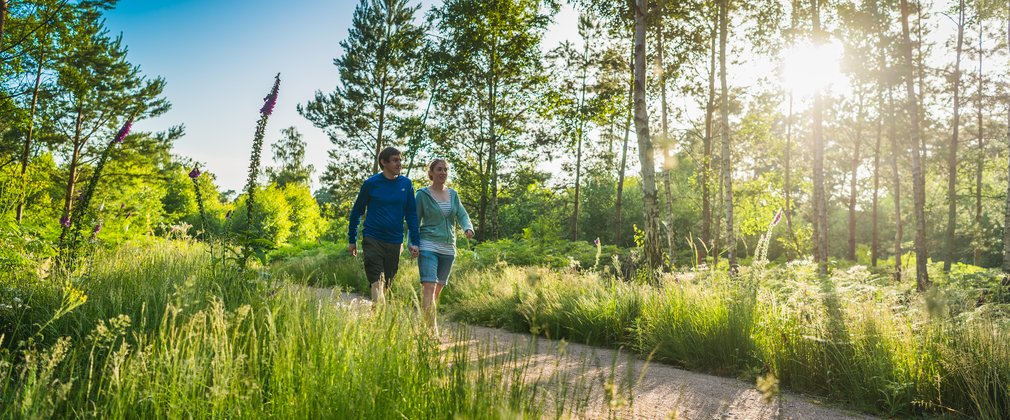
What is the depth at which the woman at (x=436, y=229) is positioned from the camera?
19.6 feet

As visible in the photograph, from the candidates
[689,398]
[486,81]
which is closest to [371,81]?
[486,81]

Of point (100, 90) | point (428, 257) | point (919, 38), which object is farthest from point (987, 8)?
point (100, 90)

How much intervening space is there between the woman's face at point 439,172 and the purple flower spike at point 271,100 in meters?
1.83

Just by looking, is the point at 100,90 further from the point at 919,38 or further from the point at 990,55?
the point at 990,55

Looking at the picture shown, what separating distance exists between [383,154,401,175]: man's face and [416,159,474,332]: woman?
0.35m

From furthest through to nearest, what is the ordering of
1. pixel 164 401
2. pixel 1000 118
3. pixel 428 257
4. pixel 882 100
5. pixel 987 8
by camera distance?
1. pixel 1000 118
2. pixel 882 100
3. pixel 987 8
4. pixel 428 257
5. pixel 164 401

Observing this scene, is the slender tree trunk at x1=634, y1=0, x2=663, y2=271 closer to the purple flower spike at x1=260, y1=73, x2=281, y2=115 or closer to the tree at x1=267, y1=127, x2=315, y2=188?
the purple flower spike at x1=260, y1=73, x2=281, y2=115

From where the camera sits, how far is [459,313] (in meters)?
8.34

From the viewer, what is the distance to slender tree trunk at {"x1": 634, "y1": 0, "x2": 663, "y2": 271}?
9555 millimetres

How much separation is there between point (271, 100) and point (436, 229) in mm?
2149

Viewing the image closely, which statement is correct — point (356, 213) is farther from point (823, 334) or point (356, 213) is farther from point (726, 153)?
point (726, 153)

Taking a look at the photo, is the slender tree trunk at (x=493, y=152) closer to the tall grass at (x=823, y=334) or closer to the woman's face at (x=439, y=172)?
the tall grass at (x=823, y=334)

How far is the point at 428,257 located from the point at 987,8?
22314 millimetres

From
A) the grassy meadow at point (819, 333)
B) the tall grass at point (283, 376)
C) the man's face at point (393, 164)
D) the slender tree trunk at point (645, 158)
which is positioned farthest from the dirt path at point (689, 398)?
the slender tree trunk at point (645, 158)
